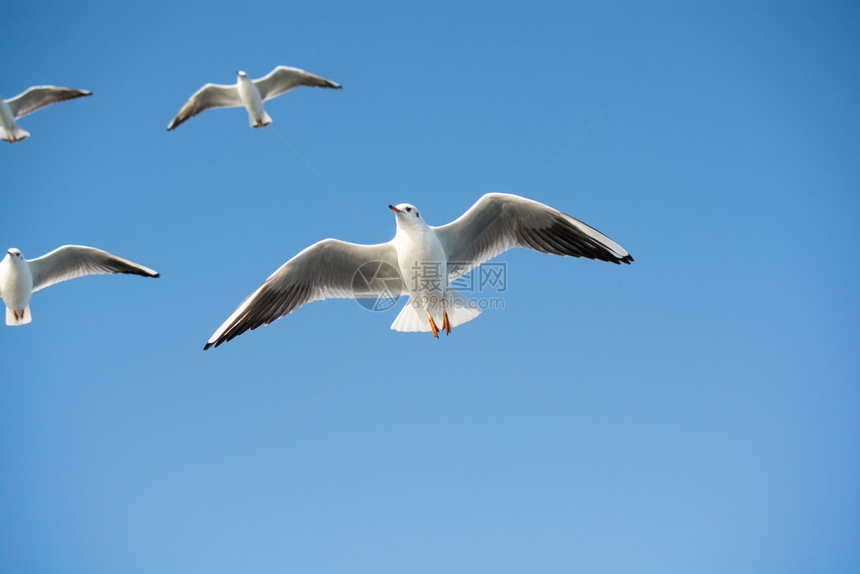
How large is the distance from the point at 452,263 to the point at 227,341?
92.6 inches

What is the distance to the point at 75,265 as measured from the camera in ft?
30.6

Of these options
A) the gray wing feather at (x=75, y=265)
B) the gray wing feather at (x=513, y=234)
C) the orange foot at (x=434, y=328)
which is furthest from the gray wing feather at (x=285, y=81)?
the orange foot at (x=434, y=328)

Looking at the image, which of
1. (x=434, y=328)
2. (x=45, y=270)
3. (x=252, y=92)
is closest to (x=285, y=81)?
(x=252, y=92)

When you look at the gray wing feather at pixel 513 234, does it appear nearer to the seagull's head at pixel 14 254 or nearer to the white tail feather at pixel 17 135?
the seagull's head at pixel 14 254

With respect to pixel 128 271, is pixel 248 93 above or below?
above

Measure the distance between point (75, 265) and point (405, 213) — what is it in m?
5.61

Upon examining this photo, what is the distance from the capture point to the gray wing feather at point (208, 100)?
38.2 ft

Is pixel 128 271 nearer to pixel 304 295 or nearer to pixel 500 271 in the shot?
pixel 304 295

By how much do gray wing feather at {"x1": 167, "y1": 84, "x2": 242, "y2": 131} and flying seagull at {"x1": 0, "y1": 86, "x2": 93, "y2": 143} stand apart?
1.85 metres

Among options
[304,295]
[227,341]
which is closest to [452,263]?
[304,295]

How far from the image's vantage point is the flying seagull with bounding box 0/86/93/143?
460 inches

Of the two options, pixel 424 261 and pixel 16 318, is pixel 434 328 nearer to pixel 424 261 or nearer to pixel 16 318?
pixel 424 261

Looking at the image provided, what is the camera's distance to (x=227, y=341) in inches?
261

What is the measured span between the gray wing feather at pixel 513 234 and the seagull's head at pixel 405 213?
1.08 feet
